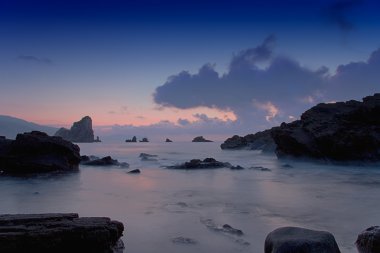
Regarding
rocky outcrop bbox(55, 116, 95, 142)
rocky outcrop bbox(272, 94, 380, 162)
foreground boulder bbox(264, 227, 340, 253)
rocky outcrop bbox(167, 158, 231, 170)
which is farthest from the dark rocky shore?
rocky outcrop bbox(55, 116, 95, 142)

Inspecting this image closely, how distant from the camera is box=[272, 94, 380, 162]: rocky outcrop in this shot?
99.1 feet

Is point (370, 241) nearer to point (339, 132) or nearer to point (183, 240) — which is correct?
point (183, 240)

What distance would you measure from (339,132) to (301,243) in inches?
1085

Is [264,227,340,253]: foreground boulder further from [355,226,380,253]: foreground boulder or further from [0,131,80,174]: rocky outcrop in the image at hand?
[0,131,80,174]: rocky outcrop

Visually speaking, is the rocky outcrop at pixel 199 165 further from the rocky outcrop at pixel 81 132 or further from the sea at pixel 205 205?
the rocky outcrop at pixel 81 132

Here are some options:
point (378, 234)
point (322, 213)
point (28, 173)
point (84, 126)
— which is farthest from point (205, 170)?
point (84, 126)

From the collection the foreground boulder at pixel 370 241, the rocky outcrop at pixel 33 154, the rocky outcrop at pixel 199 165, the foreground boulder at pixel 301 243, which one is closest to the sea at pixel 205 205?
the foreground boulder at pixel 370 241

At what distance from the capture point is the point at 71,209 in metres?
12.1

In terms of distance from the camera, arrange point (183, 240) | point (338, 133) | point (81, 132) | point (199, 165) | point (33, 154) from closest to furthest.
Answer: point (183, 240)
point (33, 154)
point (199, 165)
point (338, 133)
point (81, 132)

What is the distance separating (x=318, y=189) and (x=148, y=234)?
37.2 feet

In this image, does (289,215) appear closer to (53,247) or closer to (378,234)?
(378,234)

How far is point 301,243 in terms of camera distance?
561 cm

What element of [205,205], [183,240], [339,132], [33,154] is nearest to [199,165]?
[33,154]

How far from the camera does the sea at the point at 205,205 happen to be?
8188 mm
